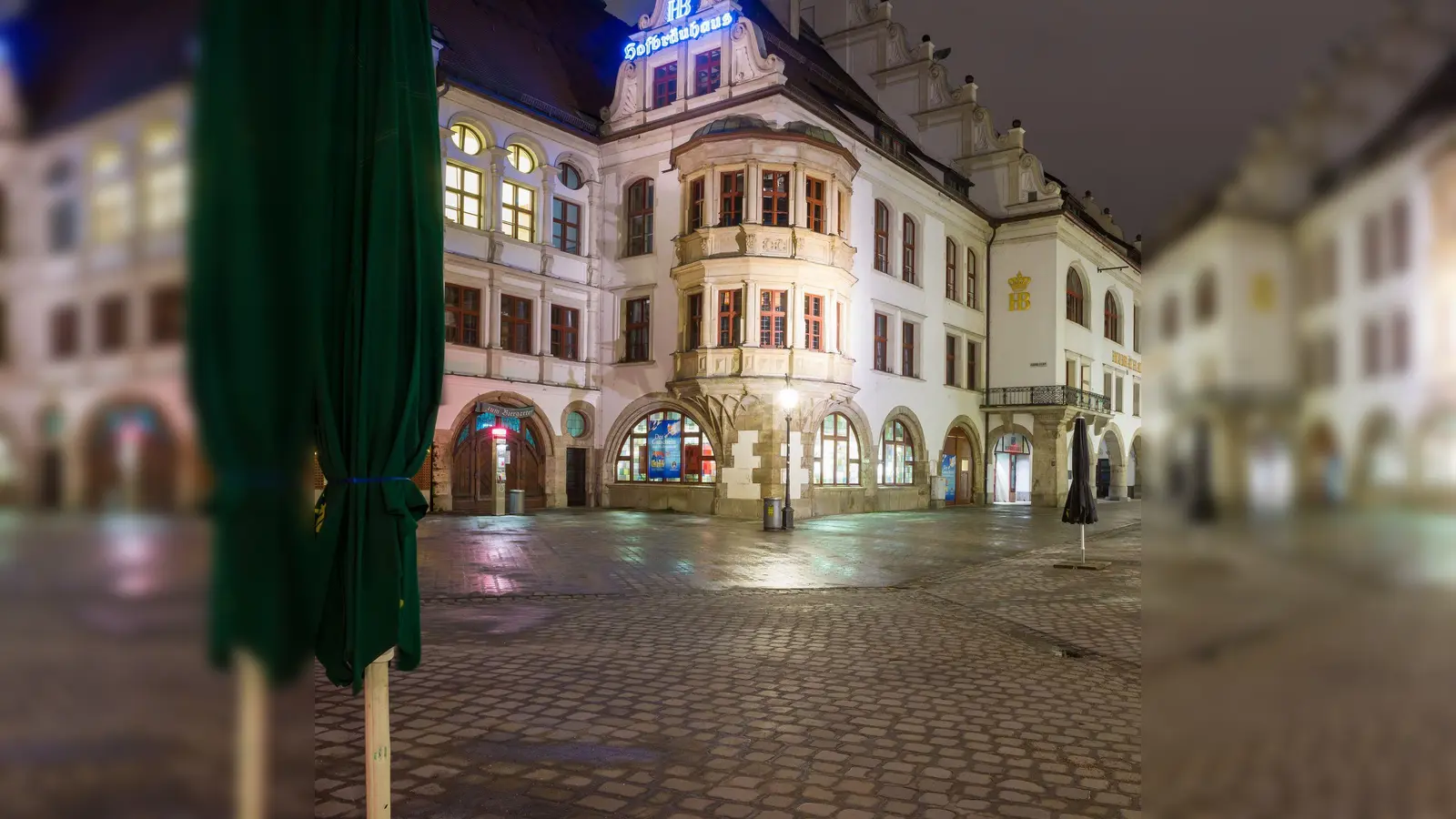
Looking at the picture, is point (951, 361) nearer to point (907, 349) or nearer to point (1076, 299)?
point (907, 349)

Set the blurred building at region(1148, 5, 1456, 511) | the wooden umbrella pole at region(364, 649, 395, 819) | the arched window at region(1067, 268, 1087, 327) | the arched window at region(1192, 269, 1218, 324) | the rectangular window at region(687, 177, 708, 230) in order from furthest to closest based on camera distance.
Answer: the arched window at region(1067, 268, 1087, 327) → the rectangular window at region(687, 177, 708, 230) → the wooden umbrella pole at region(364, 649, 395, 819) → the arched window at region(1192, 269, 1218, 324) → the blurred building at region(1148, 5, 1456, 511)

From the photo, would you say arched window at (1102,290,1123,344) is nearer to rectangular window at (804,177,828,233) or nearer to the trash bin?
the trash bin

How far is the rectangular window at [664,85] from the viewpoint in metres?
27.9

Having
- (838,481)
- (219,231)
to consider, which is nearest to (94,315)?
(219,231)

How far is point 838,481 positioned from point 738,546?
37.5ft

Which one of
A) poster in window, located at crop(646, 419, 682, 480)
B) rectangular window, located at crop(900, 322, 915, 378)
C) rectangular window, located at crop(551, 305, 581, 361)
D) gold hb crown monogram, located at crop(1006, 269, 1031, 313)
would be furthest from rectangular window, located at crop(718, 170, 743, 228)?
gold hb crown monogram, located at crop(1006, 269, 1031, 313)

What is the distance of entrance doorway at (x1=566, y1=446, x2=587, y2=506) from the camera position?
92.3 feet

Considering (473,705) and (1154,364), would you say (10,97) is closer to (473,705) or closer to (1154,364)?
(1154,364)

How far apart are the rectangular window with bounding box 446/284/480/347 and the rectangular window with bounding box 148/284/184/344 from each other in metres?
22.3

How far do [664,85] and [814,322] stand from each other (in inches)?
345

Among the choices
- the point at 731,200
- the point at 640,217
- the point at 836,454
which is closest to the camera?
the point at 731,200

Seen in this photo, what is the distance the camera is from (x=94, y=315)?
246cm

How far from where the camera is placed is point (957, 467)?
1382 inches

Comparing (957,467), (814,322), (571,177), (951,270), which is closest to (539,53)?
(571,177)
